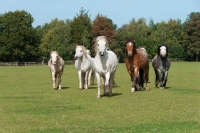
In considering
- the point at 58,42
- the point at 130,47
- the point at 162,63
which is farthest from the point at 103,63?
the point at 58,42

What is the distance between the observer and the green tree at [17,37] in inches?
3492

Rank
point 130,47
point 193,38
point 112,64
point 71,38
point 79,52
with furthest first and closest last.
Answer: point 193,38
point 71,38
point 79,52
point 130,47
point 112,64

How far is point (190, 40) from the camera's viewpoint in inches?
3939

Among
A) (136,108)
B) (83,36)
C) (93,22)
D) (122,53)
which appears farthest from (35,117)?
(93,22)

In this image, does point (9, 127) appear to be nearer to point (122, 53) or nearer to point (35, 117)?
point (35, 117)

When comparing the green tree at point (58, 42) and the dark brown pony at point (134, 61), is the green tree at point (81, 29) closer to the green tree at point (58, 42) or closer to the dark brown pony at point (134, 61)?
the green tree at point (58, 42)

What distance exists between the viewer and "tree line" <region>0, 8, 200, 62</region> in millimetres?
89312

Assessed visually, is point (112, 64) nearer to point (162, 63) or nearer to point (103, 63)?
point (103, 63)

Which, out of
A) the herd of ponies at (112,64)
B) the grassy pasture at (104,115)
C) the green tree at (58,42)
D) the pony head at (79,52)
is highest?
the green tree at (58,42)

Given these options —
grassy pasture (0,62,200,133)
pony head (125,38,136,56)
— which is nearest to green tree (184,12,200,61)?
pony head (125,38,136,56)

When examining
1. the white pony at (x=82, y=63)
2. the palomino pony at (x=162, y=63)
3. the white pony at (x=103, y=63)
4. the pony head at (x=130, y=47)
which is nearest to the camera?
the white pony at (x=103, y=63)

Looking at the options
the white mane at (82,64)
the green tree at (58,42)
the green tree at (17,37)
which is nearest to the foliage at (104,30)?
the green tree at (58,42)

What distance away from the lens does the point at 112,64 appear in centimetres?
1480

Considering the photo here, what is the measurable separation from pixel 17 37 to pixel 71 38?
12806mm
